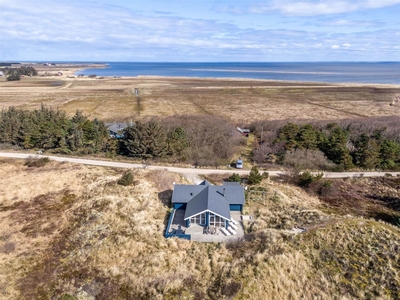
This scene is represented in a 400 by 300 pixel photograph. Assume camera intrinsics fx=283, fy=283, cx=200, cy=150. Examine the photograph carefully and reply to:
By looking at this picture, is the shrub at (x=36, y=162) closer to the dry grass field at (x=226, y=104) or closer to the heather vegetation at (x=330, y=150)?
the dry grass field at (x=226, y=104)

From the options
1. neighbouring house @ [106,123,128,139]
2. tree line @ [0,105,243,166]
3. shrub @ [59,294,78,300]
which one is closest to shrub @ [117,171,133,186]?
tree line @ [0,105,243,166]

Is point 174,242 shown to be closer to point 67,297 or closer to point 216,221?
point 216,221

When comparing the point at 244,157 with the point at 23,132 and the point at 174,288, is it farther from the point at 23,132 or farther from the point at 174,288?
the point at 23,132

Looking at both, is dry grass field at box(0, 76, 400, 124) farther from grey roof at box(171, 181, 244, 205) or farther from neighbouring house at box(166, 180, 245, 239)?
neighbouring house at box(166, 180, 245, 239)

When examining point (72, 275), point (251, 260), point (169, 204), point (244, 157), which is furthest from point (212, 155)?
point (72, 275)

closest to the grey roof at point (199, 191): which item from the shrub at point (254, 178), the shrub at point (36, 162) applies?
the shrub at point (254, 178)

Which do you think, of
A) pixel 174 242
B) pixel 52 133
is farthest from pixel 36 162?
pixel 174 242

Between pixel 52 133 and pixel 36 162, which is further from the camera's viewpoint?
pixel 52 133

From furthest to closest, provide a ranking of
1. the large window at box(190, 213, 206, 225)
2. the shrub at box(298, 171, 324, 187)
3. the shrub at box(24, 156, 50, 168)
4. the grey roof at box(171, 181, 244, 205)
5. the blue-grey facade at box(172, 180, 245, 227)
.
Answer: the shrub at box(24, 156, 50, 168) < the shrub at box(298, 171, 324, 187) < the grey roof at box(171, 181, 244, 205) < the large window at box(190, 213, 206, 225) < the blue-grey facade at box(172, 180, 245, 227)
